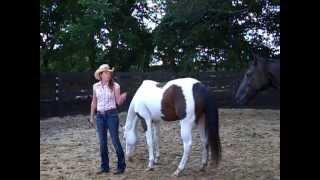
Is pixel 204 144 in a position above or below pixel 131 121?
below

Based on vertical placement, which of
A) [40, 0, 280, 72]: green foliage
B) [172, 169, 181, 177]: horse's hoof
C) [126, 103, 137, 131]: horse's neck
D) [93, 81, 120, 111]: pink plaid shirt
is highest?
[40, 0, 280, 72]: green foliage

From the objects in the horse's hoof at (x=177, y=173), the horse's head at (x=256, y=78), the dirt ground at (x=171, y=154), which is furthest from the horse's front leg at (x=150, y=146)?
the horse's head at (x=256, y=78)

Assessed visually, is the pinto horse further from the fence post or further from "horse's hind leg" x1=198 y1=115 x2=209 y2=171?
the fence post

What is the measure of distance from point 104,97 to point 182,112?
1082 millimetres

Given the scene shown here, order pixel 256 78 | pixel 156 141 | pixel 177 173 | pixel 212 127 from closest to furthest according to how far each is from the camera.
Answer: pixel 212 127 < pixel 177 173 < pixel 156 141 < pixel 256 78

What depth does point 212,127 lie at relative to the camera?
18.7ft

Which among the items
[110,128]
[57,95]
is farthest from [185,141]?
[57,95]

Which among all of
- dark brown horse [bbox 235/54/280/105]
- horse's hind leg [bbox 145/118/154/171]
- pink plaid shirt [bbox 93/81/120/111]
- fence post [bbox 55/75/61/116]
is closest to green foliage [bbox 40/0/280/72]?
fence post [bbox 55/75/61/116]

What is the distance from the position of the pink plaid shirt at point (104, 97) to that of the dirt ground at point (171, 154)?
954 millimetres

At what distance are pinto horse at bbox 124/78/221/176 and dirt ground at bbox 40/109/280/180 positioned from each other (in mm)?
290

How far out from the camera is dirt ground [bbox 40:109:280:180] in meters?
6.01

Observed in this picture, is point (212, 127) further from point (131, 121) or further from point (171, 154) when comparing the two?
point (171, 154)

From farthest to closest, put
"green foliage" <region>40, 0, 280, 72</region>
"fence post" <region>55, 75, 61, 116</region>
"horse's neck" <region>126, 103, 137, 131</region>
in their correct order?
"green foliage" <region>40, 0, 280, 72</region>, "fence post" <region>55, 75, 61, 116</region>, "horse's neck" <region>126, 103, 137, 131</region>
